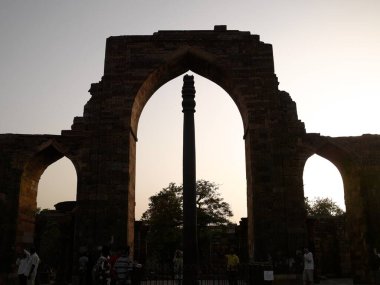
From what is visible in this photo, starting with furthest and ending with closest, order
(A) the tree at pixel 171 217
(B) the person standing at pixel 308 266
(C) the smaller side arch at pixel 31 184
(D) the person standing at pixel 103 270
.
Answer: (A) the tree at pixel 171 217 → (C) the smaller side arch at pixel 31 184 → (B) the person standing at pixel 308 266 → (D) the person standing at pixel 103 270

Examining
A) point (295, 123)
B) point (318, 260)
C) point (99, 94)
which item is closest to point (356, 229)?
point (318, 260)

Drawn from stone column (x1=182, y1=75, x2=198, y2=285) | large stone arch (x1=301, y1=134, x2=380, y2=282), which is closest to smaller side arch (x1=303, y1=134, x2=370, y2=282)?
large stone arch (x1=301, y1=134, x2=380, y2=282)

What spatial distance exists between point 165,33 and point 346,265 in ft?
40.0

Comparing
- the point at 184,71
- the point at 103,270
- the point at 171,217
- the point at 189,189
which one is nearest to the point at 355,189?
the point at 189,189

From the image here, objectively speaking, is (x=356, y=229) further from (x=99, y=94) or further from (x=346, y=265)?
(x=99, y=94)

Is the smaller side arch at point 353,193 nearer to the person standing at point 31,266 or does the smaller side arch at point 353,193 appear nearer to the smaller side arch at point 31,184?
the smaller side arch at point 31,184

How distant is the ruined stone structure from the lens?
1220cm

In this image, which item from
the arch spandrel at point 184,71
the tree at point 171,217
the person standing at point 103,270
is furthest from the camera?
the tree at point 171,217

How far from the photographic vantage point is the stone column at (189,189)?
28.6ft

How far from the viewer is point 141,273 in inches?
400

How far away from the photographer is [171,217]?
31734 millimetres

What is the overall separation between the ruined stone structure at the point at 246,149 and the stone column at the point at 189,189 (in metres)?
3.09

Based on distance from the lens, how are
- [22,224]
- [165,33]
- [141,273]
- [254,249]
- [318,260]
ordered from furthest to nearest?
[318,260] < [165,33] < [22,224] < [254,249] < [141,273]

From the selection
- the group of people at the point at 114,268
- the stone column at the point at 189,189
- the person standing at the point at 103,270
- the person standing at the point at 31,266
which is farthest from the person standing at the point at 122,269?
the person standing at the point at 31,266
